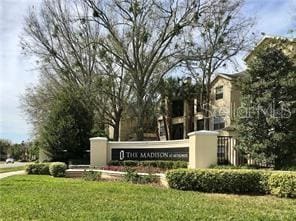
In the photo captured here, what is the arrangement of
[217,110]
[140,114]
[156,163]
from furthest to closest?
[217,110] < [140,114] < [156,163]

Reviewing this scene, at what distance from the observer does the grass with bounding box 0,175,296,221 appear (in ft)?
33.2

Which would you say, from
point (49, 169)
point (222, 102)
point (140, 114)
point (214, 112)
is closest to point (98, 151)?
point (49, 169)

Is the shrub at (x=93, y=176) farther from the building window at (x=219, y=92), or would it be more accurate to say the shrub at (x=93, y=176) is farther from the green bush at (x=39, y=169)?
the building window at (x=219, y=92)

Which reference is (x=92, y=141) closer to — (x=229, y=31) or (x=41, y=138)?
(x=41, y=138)

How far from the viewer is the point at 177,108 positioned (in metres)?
53.5

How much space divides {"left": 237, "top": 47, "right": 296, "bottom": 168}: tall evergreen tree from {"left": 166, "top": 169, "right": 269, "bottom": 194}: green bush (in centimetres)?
365

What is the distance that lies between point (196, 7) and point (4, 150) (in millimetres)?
91200

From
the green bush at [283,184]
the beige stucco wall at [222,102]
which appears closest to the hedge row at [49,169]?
the green bush at [283,184]

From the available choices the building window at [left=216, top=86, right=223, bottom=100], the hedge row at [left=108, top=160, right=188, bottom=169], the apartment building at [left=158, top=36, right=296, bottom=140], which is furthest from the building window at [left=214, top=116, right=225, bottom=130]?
the hedge row at [left=108, top=160, right=188, bottom=169]

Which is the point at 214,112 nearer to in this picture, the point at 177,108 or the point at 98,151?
the point at 177,108

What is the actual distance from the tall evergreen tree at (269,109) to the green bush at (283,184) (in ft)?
14.0

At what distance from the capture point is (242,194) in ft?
48.8

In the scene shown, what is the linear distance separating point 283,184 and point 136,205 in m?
4.63

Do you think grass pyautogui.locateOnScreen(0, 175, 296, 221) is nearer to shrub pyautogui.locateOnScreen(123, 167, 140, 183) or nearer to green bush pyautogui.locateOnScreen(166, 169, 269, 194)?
green bush pyautogui.locateOnScreen(166, 169, 269, 194)
